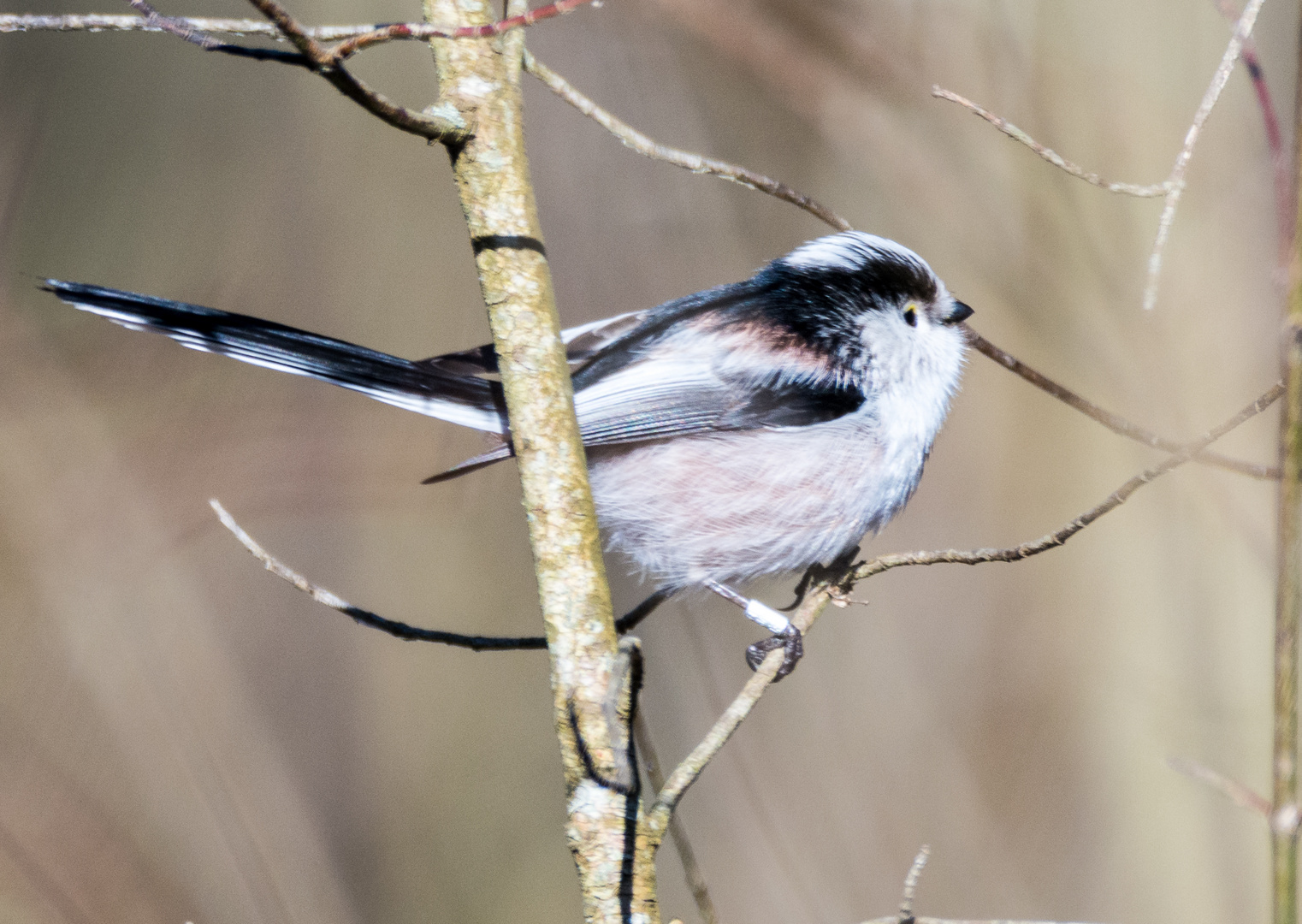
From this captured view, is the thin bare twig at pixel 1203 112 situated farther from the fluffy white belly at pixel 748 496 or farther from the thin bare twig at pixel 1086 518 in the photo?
the fluffy white belly at pixel 748 496

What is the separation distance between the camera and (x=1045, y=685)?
3.82 meters

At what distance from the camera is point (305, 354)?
1746 millimetres

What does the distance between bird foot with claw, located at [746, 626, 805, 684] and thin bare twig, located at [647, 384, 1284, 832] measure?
0.25ft

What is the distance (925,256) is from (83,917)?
141 inches

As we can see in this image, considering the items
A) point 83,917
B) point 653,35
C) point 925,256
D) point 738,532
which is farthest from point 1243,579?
point 83,917

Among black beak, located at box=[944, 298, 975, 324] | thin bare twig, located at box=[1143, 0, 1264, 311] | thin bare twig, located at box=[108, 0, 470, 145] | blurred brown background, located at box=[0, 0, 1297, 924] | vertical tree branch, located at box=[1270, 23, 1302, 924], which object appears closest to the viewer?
thin bare twig, located at box=[108, 0, 470, 145]

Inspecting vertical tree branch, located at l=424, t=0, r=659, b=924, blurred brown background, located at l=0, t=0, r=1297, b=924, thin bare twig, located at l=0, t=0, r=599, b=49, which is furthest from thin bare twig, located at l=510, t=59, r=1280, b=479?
blurred brown background, located at l=0, t=0, r=1297, b=924

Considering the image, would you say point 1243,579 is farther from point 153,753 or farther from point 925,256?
point 153,753

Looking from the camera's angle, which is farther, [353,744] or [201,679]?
[353,744]

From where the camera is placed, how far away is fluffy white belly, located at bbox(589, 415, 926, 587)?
2096 mm

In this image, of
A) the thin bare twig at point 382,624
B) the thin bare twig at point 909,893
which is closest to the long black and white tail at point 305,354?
the thin bare twig at point 382,624

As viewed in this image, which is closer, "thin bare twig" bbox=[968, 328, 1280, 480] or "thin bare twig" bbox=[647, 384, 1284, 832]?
"thin bare twig" bbox=[647, 384, 1284, 832]

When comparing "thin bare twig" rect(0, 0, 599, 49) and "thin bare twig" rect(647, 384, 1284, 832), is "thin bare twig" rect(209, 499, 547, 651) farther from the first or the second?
"thin bare twig" rect(0, 0, 599, 49)

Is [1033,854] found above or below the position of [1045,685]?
below
